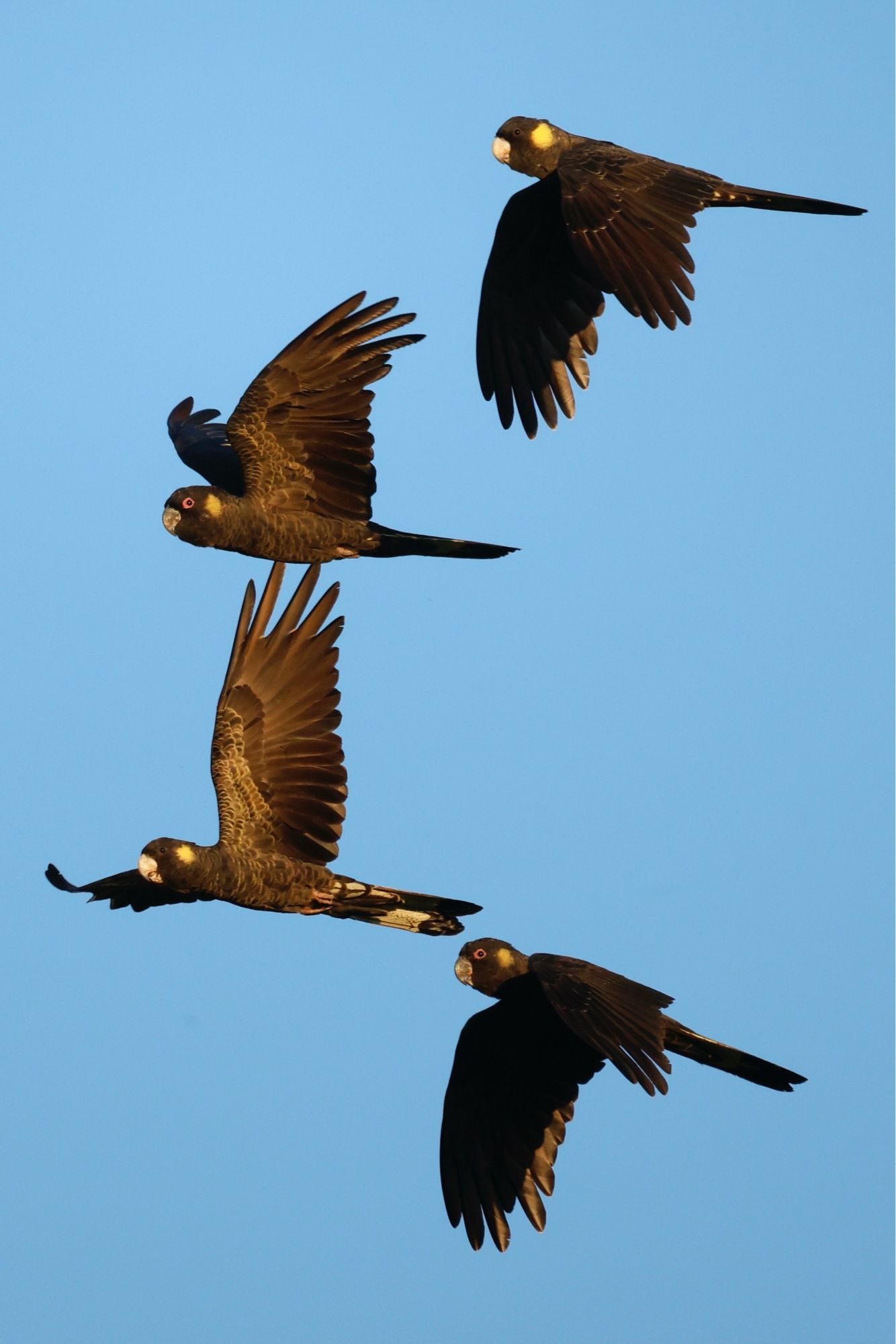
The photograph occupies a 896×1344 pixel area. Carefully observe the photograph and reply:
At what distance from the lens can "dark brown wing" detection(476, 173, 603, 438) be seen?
1434cm

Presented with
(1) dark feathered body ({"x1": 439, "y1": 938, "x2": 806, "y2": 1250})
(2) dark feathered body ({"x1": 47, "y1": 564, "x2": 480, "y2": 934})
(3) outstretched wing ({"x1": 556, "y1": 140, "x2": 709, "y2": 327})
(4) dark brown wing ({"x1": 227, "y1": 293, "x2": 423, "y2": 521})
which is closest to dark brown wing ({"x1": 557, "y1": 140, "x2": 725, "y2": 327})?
(3) outstretched wing ({"x1": 556, "y1": 140, "x2": 709, "y2": 327})

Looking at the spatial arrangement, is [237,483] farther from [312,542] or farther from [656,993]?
[656,993]

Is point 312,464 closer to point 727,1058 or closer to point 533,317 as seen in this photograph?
point 533,317

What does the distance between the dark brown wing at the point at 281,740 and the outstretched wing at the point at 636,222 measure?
2789 millimetres

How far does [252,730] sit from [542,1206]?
11.5 feet

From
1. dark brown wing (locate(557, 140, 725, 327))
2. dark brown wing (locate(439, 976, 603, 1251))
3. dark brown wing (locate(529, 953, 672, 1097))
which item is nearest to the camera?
dark brown wing (locate(529, 953, 672, 1097))

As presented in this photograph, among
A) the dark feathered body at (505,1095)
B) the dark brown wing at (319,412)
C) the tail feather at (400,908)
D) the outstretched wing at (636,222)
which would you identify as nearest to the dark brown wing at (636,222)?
the outstretched wing at (636,222)

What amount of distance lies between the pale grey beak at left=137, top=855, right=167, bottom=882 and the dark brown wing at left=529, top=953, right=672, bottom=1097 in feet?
7.51

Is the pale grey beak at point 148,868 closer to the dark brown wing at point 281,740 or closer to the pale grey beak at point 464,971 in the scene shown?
the dark brown wing at point 281,740

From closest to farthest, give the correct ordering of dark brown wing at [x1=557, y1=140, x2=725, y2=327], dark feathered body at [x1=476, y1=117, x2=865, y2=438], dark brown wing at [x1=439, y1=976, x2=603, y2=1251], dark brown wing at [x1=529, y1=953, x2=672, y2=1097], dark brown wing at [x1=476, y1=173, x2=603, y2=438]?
1. dark brown wing at [x1=529, y1=953, x2=672, y2=1097]
2. dark brown wing at [x1=557, y1=140, x2=725, y2=327]
3. dark brown wing at [x1=439, y1=976, x2=603, y2=1251]
4. dark feathered body at [x1=476, y1=117, x2=865, y2=438]
5. dark brown wing at [x1=476, y1=173, x2=603, y2=438]

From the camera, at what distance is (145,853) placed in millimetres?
Result: 12195

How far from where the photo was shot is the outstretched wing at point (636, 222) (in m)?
12.0

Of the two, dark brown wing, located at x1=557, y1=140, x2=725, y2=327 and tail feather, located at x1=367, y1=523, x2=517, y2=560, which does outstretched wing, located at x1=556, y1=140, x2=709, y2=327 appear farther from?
tail feather, located at x1=367, y1=523, x2=517, y2=560

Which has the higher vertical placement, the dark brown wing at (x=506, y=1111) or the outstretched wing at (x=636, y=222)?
the outstretched wing at (x=636, y=222)
